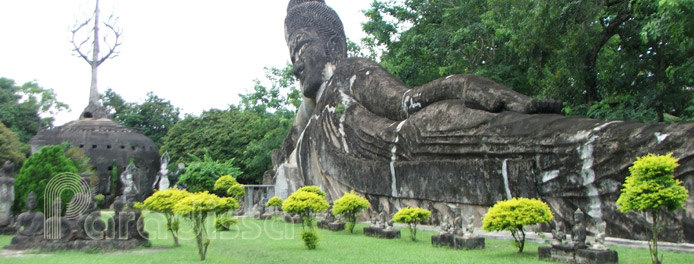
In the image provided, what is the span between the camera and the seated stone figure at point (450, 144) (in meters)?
6.84

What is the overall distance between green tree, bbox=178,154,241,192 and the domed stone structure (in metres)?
3.70

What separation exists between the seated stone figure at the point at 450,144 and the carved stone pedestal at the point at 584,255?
1197 millimetres

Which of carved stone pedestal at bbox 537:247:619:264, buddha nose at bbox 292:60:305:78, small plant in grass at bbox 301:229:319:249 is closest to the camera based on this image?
carved stone pedestal at bbox 537:247:619:264

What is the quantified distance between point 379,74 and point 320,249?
542 cm

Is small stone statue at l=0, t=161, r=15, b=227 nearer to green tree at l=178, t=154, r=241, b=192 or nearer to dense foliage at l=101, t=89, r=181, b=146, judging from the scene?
green tree at l=178, t=154, r=241, b=192

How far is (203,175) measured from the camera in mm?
23891

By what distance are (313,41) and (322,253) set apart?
8.41 metres

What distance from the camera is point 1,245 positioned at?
9008 mm

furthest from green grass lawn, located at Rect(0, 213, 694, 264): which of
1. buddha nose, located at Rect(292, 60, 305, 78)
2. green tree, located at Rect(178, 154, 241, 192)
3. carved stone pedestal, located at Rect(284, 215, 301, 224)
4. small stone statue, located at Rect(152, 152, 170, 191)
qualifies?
small stone statue, located at Rect(152, 152, 170, 191)

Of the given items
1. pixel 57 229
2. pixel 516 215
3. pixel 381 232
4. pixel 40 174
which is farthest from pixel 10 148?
pixel 516 215

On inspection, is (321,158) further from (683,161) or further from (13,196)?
(683,161)

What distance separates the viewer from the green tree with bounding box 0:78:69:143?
112ft

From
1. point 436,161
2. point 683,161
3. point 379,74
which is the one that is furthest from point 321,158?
point 683,161

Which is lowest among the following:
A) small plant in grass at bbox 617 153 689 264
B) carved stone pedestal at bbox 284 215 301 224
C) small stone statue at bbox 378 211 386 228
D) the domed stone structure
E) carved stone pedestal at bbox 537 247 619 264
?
carved stone pedestal at bbox 537 247 619 264
